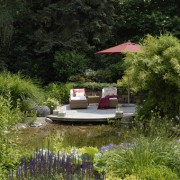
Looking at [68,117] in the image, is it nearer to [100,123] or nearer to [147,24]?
[100,123]

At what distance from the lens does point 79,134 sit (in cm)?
924

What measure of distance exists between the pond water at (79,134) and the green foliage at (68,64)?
6147 mm

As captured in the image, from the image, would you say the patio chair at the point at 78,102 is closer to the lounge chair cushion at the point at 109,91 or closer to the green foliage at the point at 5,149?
the lounge chair cushion at the point at 109,91

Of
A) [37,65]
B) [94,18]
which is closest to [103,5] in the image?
[94,18]

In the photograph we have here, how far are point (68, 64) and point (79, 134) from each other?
7677 mm

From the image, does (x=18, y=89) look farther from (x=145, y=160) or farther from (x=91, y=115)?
(x=145, y=160)

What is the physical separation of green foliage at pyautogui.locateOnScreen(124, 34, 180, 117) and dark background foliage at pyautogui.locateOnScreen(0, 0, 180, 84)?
7.04 metres

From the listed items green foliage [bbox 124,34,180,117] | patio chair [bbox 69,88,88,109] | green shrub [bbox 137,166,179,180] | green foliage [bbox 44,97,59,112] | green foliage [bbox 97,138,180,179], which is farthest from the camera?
patio chair [bbox 69,88,88,109]

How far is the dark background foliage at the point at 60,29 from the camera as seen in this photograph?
1739 cm

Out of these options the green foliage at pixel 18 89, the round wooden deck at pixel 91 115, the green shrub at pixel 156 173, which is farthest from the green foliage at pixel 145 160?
the green foliage at pixel 18 89

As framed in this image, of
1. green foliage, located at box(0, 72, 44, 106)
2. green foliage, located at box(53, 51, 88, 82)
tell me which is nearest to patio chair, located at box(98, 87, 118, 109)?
green foliage, located at box(0, 72, 44, 106)

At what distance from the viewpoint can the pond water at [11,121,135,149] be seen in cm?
791

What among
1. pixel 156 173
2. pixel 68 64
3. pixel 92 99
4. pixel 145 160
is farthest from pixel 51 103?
pixel 156 173

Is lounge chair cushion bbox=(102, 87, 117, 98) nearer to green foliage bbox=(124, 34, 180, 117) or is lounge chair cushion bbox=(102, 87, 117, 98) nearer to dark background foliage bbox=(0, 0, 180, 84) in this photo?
dark background foliage bbox=(0, 0, 180, 84)
